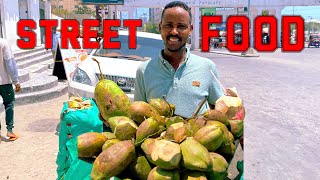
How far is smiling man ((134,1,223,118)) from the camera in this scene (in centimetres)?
221

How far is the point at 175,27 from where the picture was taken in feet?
7.02

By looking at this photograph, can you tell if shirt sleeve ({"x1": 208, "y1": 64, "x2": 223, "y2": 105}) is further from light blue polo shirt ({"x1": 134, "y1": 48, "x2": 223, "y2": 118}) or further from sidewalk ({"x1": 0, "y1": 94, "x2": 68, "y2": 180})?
sidewalk ({"x1": 0, "y1": 94, "x2": 68, "y2": 180})

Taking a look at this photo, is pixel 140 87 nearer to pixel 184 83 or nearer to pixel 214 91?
pixel 184 83

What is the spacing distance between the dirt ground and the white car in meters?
0.88

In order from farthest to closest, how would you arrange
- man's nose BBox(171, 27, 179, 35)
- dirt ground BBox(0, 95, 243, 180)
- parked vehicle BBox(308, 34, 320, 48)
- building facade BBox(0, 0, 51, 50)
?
parked vehicle BBox(308, 34, 320, 48)
building facade BBox(0, 0, 51, 50)
dirt ground BBox(0, 95, 243, 180)
man's nose BBox(171, 27, 179, 35)

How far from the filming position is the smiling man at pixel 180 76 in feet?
7.24

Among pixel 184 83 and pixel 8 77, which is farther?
pixel 8 77

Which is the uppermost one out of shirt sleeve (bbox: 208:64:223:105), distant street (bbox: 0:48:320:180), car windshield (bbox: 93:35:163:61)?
car windshield (bbox: 93:35:163:61)

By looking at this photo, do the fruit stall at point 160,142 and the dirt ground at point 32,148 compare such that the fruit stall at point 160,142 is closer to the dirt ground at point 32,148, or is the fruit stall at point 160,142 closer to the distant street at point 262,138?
the distant street at point 262,138

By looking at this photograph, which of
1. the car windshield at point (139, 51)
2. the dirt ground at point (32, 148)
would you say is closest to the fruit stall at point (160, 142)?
the dirt ground at point (32, 148)

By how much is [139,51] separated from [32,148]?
2767 millimetres

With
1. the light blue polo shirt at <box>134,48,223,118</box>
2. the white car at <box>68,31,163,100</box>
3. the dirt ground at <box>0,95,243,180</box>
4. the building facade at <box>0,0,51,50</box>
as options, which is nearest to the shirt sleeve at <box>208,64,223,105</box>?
the light blue polo shirt at <box>134,48,223,118</box>

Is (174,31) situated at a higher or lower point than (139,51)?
higher

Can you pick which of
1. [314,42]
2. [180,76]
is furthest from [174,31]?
[314,42]
